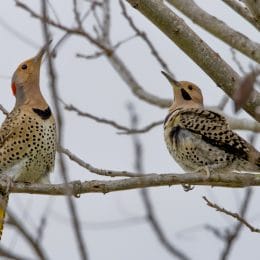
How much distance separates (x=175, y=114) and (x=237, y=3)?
217cm

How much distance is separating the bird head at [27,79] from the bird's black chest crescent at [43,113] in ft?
1.05

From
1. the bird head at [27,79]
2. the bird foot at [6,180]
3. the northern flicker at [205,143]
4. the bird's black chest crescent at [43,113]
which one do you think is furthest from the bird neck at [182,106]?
the bird foot at [6,180]

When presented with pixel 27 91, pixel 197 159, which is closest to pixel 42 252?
pixel 197 159

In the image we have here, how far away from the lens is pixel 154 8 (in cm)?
368

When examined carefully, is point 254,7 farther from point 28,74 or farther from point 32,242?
point 28,74

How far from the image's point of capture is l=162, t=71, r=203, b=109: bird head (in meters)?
6.32

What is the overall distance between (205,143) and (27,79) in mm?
1705

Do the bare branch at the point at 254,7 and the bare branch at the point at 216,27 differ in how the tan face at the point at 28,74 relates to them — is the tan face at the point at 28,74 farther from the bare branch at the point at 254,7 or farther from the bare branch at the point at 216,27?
the bare branch at the point at 254,7

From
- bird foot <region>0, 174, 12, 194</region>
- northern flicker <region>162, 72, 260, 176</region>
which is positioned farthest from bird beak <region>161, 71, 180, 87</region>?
bird foot <region>0, 174, 12, 194</region>

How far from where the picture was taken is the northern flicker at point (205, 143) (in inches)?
210

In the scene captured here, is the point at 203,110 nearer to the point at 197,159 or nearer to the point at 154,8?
the point at 197,159

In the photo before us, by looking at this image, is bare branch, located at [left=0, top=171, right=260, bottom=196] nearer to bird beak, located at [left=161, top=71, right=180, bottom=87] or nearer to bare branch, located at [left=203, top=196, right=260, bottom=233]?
bare branch, located at [left=203, top=196, right=260, bottom=233]

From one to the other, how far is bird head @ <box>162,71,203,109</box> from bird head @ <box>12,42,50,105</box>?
113cm

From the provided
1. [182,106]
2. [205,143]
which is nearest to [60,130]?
[205,143]
